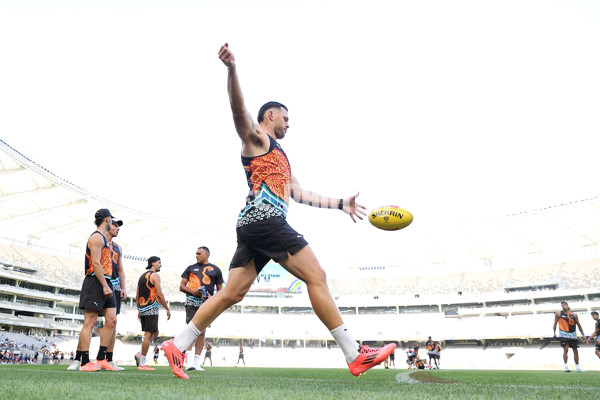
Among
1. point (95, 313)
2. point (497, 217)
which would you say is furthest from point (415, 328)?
point (95, 313)

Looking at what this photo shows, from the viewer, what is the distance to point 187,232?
156ft

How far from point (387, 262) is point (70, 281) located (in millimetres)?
35775

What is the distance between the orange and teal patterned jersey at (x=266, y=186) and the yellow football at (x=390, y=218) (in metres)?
2.87

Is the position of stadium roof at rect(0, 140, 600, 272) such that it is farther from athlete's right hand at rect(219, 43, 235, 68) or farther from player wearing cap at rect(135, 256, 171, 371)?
athlete's right hand at rect(219, 43, 235, 68)

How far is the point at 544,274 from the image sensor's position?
1785 inches

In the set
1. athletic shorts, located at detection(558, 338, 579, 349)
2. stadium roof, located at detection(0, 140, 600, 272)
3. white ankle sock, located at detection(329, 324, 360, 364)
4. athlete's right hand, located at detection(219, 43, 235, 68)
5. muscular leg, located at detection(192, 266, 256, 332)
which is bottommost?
athletic shorts, located at detection(558, 338, 579, 349)

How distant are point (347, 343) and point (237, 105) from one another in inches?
71.4

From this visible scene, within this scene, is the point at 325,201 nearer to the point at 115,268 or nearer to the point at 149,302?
the point at 115,268

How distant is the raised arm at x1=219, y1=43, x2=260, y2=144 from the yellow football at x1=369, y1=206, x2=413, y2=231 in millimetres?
3243

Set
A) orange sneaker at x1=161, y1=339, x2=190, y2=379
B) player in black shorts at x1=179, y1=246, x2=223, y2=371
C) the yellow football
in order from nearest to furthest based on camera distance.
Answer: orange sneaker at x1=161, y1=339, x2=190, y2=379 < the yellow football < player in black shorts at x1=179, y1=246, x2=223, y2=371

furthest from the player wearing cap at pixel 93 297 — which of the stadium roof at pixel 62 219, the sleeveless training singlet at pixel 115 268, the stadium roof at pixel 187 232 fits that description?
the stadium roof at pixel 187 232

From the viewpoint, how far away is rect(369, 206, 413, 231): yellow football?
6.06 m

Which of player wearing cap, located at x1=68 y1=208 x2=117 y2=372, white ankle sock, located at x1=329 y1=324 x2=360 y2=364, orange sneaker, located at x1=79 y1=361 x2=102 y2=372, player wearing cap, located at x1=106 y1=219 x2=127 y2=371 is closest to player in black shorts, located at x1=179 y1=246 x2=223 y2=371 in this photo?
player wearing cap, located at x1=106 y1=219 x2=127 y2=371

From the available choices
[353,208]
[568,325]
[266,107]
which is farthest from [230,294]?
[568,325]
